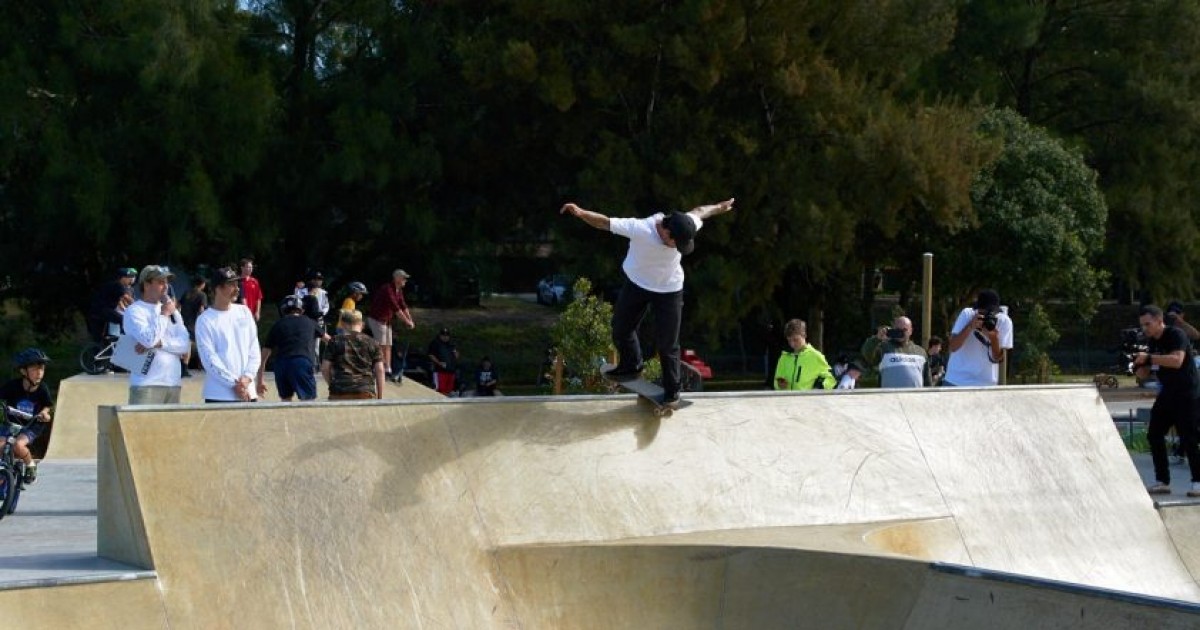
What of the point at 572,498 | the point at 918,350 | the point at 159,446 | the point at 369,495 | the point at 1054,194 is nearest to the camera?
the point at 159,446

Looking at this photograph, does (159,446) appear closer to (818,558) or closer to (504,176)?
(818,558)

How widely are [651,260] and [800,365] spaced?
3170mm

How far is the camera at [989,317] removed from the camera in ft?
33.9

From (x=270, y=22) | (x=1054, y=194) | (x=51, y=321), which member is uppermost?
(x=270, y=22)

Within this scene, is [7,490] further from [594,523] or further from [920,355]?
[920,355]

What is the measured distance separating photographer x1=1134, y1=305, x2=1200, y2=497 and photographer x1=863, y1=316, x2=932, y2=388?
5.59 ft

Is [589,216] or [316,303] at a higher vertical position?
[589,216]

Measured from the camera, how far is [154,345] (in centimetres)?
873

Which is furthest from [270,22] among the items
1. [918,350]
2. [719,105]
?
[918,350]

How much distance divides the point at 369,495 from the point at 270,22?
23240 millimetres

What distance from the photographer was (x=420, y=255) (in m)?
28.5

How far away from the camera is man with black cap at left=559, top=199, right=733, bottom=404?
777cm

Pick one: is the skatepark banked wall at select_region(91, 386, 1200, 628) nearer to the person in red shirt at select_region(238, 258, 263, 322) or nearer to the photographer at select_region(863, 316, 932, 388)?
the photographer at select_region(863, 316, 932, 388)

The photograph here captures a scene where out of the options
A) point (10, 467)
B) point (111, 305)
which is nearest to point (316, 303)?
point (111, 305)
